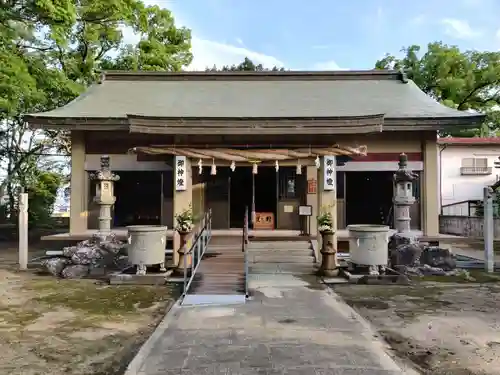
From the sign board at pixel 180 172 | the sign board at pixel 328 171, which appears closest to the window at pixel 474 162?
the sign board at pixel 328 171

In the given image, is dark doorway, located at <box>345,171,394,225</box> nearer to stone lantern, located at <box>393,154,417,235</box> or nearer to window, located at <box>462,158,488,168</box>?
stone lantern, located at <box>393,154,417,235</box>

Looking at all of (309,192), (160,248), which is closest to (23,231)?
(160,248)

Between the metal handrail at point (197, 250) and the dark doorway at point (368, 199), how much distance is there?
5.80 m

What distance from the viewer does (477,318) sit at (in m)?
6.25

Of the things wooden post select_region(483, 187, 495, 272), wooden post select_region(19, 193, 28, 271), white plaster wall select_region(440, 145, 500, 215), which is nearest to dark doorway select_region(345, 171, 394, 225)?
wooden post select_region(483, 187, 495, 272)

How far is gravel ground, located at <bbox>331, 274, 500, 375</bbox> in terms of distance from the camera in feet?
14.9

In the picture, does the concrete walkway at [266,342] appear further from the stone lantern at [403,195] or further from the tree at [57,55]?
the tree at [57,55]

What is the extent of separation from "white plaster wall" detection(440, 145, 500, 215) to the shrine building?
724 cm

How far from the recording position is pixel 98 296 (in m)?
7.84

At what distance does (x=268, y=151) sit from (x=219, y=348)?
651 cm

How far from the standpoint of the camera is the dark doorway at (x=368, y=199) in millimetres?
14789

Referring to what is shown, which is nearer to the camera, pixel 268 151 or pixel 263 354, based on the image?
pixel 263 354

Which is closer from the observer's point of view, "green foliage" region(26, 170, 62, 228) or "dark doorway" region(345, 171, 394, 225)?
"dark doorway" region(345, 171, 394, 225)

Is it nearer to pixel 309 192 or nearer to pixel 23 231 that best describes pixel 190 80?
pixel 309 192
